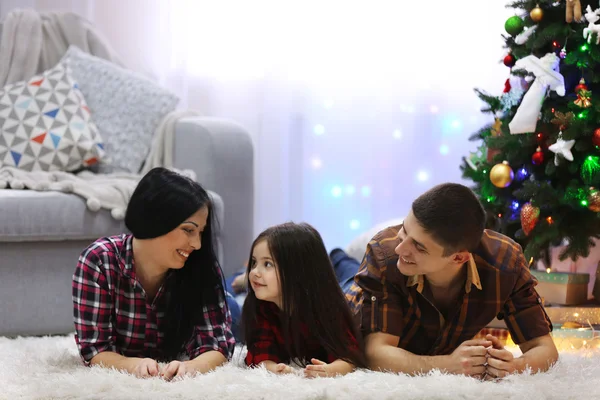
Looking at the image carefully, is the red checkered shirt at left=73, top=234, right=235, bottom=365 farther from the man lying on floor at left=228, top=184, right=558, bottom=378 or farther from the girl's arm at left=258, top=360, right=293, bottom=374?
the man lying on floor at left=228, top=184, right=558, bottom=378

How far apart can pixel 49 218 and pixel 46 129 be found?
60cm

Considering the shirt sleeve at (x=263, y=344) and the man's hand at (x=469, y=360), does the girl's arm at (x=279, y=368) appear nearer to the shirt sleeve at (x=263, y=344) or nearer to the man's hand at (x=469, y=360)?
the shirt sleeve at (x=263, y=344)

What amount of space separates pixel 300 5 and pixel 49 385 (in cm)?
223

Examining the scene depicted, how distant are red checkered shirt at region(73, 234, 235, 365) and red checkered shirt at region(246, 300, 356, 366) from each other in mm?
83

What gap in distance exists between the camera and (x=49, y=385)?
1398mm

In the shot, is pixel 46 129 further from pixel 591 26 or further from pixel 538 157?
pixel 591 26

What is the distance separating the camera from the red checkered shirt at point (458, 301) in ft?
5.10

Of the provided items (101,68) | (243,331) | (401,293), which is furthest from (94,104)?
(401,293)

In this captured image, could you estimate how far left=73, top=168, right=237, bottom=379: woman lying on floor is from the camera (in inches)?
61.5

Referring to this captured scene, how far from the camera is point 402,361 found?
152 centimetres

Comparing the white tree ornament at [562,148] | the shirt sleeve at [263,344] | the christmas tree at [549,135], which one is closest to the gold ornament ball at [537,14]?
the christmas tree at [549,135]

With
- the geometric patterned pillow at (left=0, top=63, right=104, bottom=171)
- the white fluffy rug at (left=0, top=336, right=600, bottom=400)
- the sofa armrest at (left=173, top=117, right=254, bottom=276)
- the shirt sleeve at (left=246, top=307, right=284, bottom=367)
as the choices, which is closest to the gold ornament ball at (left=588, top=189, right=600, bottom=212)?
the white fluffy rug at (left=0, top=336, right=600, bottom=400)

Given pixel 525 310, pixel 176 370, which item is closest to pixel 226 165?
pixel 176 370

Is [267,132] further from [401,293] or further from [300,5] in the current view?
[401,293]
